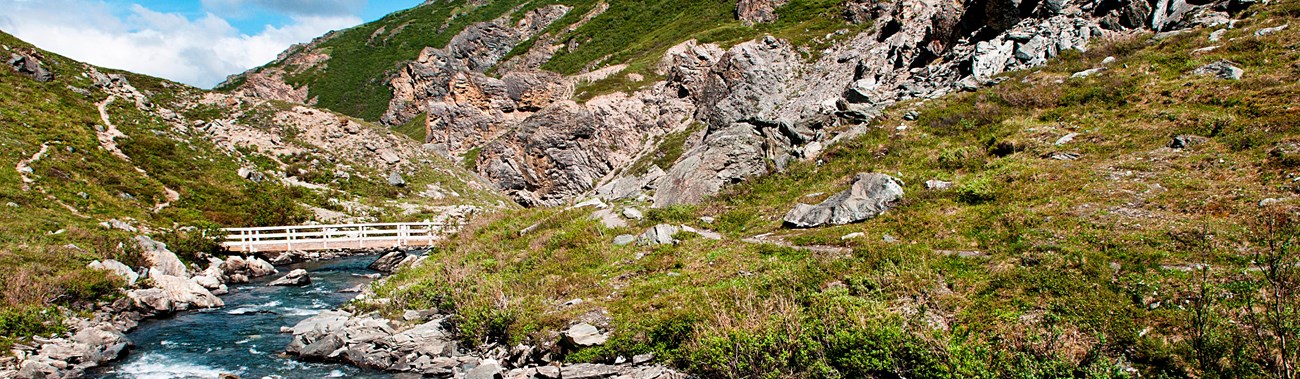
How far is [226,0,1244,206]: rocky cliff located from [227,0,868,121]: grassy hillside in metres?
1.31

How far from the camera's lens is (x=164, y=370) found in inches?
504

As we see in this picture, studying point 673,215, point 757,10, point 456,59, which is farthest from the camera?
point 456,59

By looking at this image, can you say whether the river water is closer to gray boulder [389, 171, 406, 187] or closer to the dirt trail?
the dirt trail

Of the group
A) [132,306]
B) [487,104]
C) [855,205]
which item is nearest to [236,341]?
[132,306]

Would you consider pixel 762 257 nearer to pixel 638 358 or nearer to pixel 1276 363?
pixel 638 358

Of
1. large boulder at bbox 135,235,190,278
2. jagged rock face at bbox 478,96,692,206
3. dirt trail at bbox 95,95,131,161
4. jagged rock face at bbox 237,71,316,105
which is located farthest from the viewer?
jagged rock face at bbox 237,71,316,105

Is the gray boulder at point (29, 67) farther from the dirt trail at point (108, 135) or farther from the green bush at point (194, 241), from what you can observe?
the green bush at point (194, 241)

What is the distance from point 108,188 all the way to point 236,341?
62.3ft

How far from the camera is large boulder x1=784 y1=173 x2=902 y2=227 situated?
1461 cm

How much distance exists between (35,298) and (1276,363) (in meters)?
23.3

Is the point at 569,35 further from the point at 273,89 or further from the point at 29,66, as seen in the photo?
the point at 29,66

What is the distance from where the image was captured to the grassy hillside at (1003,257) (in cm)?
720

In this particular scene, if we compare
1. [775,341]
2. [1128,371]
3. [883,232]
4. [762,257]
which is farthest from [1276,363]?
[762,257]

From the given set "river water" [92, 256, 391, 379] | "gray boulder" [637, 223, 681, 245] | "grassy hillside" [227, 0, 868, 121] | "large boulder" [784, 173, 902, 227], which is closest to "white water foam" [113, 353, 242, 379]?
"river water" [92, 256, 391, 379]
